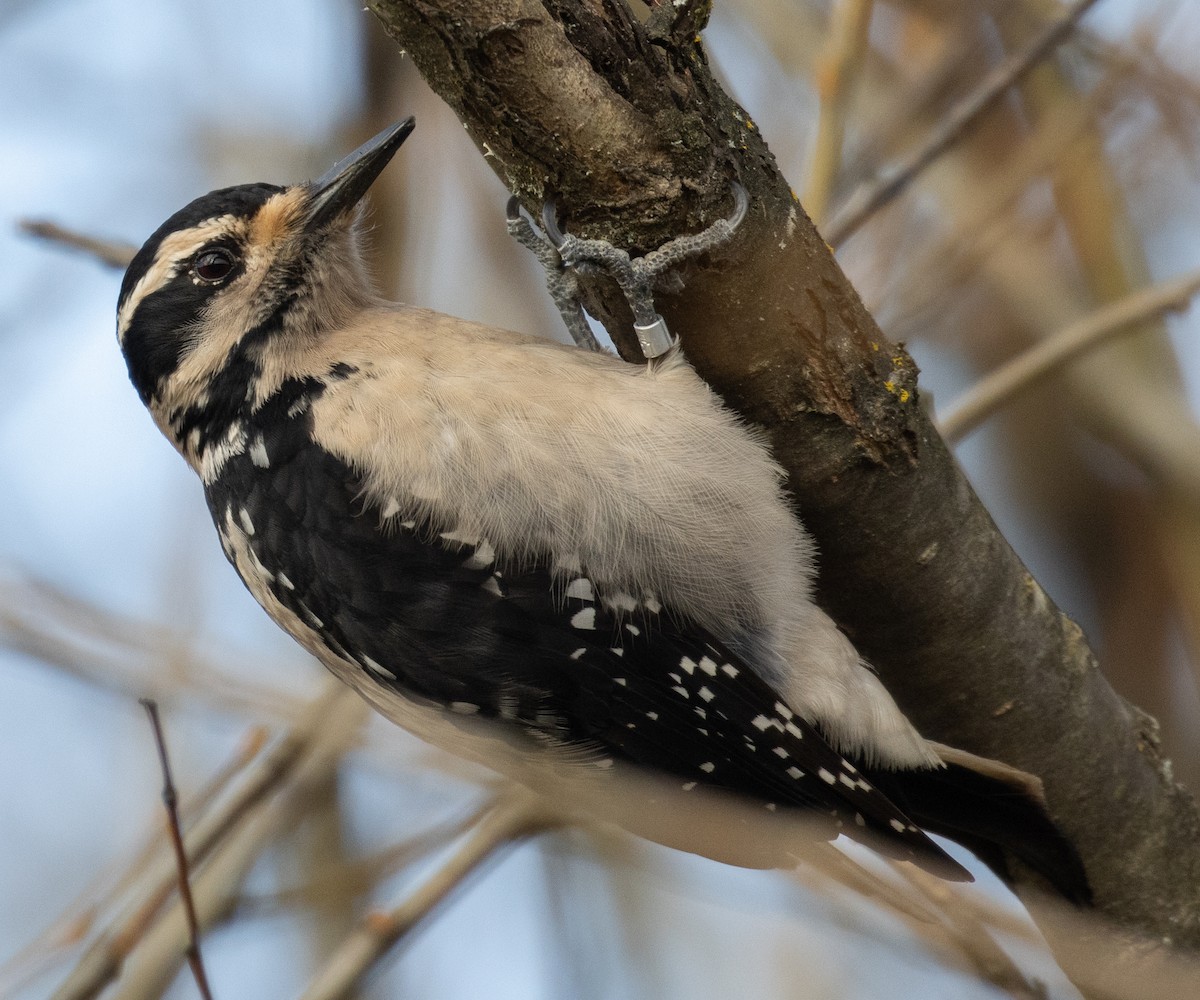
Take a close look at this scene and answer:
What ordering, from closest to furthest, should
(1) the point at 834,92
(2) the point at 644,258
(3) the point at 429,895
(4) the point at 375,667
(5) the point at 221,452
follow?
(2) the point at 644,258, (3) the point at 429,895, (4) the point at 375,667, (5) the point at 221,452, (1) the point at 834,92

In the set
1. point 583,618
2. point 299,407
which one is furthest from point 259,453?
point 583,618

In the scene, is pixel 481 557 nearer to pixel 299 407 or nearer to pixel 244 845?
pixel 299 407

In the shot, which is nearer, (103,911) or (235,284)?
(103,911)

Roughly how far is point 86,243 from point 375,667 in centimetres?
151

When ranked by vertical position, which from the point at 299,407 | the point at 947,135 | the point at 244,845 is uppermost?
the point at 947,135

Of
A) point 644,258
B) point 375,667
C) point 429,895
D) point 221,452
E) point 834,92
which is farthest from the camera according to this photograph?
point 834,92

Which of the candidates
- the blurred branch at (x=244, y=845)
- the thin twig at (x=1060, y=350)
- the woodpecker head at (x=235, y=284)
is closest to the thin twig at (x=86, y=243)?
the woodpecker head at (x=235, y=284)

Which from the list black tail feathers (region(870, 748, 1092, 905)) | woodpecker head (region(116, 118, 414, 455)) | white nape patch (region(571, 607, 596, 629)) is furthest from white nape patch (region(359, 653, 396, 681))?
black tail feathers (region(870, 748, 1092, 905))

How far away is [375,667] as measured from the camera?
286 centimetres

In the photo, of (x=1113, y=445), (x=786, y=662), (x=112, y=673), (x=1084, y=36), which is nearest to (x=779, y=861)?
(x=786, y=662)

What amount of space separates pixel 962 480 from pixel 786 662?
63cm

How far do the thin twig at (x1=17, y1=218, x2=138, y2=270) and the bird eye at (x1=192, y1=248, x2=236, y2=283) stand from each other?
1.29 ft

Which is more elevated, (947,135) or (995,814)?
(947,135)

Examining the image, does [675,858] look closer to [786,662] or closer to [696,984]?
[786,662]
